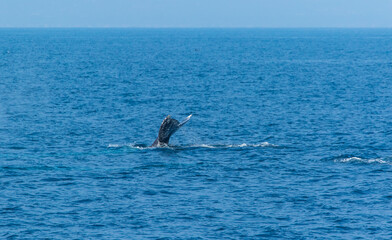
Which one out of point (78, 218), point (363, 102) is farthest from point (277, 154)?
point (363, 102)

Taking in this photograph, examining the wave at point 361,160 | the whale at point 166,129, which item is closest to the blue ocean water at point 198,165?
the wave at point 361,160

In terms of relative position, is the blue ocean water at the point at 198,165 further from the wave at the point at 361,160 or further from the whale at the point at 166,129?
the whale at the point at 166,129

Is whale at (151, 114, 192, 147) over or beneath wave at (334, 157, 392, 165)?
over

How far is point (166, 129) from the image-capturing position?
4444 centimetres

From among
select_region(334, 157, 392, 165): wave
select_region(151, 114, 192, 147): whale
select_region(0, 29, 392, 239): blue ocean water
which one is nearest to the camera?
select_region(0, 29, 392, 239): blue ocean water

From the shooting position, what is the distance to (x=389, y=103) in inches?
2781

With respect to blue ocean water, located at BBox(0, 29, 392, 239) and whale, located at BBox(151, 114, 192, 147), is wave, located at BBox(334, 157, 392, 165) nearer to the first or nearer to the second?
blue ocean water, located at BBox(0, 29, 392, 239)

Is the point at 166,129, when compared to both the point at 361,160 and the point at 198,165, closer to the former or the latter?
the point at 198,165

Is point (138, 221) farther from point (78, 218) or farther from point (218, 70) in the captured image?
point (218, 70)

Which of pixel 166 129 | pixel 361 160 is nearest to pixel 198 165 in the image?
pixel 166 129

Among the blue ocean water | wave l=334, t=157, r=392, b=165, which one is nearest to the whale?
the blue ocean water

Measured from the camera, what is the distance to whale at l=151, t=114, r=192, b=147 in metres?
44.0

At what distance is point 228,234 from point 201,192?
21.1 feet

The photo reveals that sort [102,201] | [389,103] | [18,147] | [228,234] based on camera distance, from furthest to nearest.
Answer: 1. [389,103]
2. [18,147]
3. [102,201]
4. [228,234]
